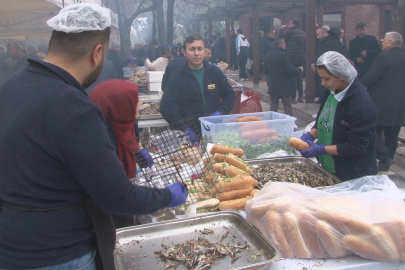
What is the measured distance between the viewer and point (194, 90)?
4.82 m

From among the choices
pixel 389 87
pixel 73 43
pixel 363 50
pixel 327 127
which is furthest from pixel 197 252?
pixel 363 50

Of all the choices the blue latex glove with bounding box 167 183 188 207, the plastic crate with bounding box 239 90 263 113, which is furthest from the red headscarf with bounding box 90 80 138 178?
the plastic crate with bounding box 239 90 263 113

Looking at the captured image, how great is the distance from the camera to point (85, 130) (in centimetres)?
147

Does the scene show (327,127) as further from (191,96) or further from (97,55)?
(97,55)

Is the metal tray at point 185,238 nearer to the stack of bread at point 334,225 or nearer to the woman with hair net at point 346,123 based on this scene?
the stack of bread at point 334,225

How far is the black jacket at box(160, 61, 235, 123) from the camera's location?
4.78 m

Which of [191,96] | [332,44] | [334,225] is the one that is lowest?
[334,225]

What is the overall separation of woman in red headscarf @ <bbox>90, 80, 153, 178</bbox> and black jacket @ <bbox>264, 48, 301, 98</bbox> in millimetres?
7099

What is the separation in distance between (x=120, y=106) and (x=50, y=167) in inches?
46.3

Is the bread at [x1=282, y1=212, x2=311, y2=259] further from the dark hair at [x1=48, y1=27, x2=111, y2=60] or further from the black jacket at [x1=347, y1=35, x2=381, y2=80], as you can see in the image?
the black jacket at [x1=347, y1=35, x2=381, y2=80]

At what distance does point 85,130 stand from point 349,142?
2.20 metres

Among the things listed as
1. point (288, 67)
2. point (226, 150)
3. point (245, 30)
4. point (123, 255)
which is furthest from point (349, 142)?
point (245, 30)

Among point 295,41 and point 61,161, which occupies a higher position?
point 295,41

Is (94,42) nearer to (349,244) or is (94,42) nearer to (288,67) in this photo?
(349,244)
